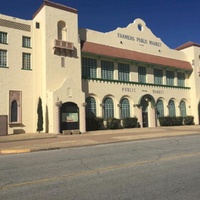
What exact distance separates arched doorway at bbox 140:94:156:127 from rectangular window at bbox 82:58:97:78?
7346 millimetres

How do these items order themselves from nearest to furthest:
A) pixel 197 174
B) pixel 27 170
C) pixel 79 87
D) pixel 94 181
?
pixel 94 181 → pixel 197 174 → pixel 27 170 → pixel 79 87

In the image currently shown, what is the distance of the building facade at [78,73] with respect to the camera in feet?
77.0

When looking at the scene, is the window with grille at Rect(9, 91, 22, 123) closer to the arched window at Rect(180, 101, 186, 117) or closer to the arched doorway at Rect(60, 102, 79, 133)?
the arched doorway at Rect(60, 102, 79, 133)

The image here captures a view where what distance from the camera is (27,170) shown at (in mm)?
7523

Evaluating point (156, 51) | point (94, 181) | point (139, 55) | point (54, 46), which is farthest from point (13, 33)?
point (94, 181)

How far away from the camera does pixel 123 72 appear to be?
1197 inches

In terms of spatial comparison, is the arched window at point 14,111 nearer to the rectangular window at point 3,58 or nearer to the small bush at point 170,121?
the rectangular window at point 3,58

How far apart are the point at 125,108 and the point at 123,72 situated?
4327mm

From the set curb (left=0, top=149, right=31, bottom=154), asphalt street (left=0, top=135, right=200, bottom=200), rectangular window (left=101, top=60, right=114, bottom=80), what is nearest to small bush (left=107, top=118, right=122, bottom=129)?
rectangular window (left=101, top=60, right=114, bottom=80)

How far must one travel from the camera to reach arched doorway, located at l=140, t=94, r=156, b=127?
31500 millimetres

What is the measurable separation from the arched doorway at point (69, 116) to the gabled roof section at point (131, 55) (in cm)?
637

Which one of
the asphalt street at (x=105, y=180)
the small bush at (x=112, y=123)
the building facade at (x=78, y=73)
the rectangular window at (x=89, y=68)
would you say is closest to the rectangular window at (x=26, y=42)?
the building facade at (x=78, y=73)

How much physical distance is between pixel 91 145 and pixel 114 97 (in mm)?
15223

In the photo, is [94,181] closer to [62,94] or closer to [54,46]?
[62,94]
